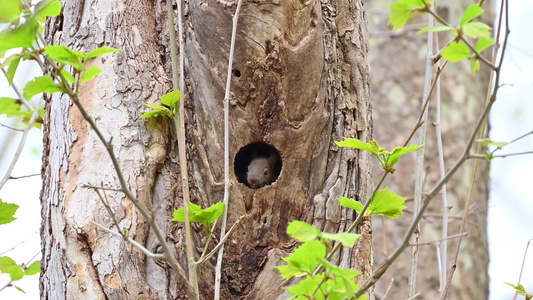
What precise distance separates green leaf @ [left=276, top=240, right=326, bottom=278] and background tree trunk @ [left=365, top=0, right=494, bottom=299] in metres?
3.07

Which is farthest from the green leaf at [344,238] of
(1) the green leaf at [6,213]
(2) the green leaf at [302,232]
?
(1) the green leaf at [6,213]

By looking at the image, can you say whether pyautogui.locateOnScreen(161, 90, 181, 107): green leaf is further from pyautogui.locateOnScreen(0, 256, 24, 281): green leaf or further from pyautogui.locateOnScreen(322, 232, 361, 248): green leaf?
pyautogui.locateOnScreen(322, 232, 361, 248): green leaf

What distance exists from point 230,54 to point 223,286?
0.85 m

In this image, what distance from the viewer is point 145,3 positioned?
6.93ft

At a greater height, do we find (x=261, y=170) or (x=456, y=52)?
(x=456, y=52)

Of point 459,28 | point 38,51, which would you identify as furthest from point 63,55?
point 459,28

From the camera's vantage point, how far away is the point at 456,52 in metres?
1.21

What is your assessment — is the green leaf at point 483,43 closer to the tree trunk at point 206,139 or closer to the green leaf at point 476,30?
the green leaf at point 476,30

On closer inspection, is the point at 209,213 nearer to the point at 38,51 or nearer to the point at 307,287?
the point at 307,287

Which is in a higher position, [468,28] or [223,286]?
[468,28]

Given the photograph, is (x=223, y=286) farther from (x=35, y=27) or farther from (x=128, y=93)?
(x=35, y=27)

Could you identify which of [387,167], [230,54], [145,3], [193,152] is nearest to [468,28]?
[387,167]

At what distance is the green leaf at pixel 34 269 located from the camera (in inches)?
78.9

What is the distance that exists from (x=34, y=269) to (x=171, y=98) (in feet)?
2.80
